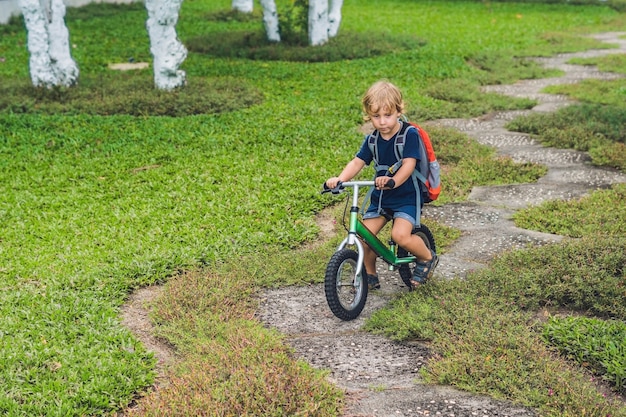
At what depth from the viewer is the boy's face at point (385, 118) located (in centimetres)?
459

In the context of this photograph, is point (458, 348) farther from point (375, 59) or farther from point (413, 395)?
point (375, 59)

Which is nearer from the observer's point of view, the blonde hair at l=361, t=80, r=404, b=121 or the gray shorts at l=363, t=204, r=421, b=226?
the blonde hair at l=361, t=80, r=404, b=121

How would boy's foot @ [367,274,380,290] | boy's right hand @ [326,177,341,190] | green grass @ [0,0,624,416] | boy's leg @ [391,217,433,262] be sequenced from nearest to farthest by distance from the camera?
green grass @ [0,0,624,416], boy's right hand @ [326,177,341,190], boy's leg @ [391,217,433,262], boy's foot @ [367,274,380,290]

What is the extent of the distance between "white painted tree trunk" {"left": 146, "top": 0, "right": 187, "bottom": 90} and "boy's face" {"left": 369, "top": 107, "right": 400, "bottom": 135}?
6822mm

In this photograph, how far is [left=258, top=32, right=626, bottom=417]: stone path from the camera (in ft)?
12.4

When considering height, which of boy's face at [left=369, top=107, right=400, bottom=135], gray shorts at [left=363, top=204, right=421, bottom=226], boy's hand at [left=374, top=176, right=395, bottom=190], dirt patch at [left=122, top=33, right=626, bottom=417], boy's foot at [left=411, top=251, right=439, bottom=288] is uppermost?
boy's face at [left=369, top=107, right=400, bottom=135]

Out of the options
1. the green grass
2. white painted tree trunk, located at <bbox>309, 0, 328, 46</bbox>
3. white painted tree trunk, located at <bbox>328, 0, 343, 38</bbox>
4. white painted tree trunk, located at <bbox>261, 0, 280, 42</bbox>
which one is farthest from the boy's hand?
white painted tree trunk, located at <bbox>328, 0, 343, 38</bbox>

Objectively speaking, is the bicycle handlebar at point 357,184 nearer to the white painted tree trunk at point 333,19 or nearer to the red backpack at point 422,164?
the red backpack at point 422,164

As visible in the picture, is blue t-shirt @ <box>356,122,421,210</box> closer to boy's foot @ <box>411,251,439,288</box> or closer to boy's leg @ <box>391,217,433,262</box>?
boy's leg @ <box>391,217,433,262</box>

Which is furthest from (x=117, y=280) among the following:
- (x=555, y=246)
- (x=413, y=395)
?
(x=555, y=246)

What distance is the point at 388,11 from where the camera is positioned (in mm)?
23500

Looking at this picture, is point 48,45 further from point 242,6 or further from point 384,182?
point 242,6

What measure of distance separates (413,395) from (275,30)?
43.2 ft

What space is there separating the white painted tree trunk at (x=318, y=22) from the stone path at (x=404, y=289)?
7570 millimetres
